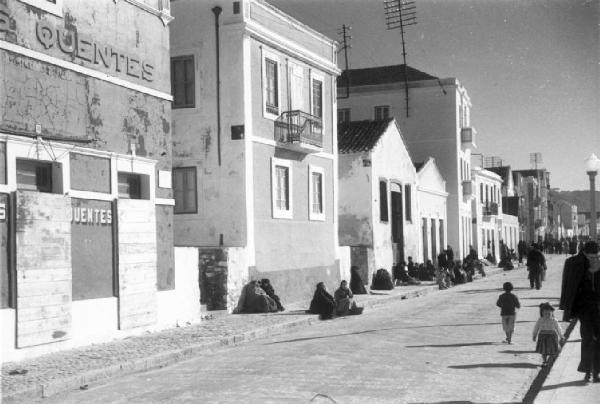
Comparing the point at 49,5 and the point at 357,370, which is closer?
the point at 357,370

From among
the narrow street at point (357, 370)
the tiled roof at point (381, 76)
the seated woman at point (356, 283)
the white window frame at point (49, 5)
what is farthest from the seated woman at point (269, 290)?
the tiled roof at point (381, 76)

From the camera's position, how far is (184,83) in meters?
20.6

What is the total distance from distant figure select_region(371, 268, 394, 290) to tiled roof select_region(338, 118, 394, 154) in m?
5.03

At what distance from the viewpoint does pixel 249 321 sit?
1709 centimetres

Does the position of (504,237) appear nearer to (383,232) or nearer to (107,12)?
(383,232)

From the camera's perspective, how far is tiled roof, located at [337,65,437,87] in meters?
45.6

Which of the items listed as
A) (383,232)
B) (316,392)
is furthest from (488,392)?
(383,232)

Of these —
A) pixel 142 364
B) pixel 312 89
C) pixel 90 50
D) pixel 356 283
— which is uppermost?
pixel 312 89

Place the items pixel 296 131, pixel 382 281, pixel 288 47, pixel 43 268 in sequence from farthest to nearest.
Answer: pixel 382 281
pixel 288 47
pixel 296 131
pixel 43 268

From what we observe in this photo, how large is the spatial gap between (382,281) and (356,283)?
2.25 m

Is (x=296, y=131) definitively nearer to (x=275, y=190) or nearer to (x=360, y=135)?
(x=275, y=190)

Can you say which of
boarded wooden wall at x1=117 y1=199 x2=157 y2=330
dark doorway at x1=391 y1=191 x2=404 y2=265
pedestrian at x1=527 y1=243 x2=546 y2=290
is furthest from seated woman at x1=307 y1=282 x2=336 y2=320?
dark doorway at x1=391 y1=191 x2=404 y2=265

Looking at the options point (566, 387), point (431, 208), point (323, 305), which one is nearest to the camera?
point (566, 387)

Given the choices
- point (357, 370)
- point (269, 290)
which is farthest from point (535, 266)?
point (357, 370)
